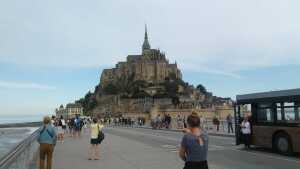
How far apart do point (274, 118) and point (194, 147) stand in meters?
13.9

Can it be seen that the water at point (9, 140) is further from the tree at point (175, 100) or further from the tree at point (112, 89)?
the tree at point (112, 89)

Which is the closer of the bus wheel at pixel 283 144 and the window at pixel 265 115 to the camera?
the bus wheel at pixel 283 144

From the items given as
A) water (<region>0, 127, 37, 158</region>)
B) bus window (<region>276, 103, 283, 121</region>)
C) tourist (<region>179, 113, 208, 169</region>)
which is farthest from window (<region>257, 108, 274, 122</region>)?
tourist (<region>179, 113, 208, 169</region>)

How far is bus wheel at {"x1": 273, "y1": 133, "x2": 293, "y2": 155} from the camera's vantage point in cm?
1967

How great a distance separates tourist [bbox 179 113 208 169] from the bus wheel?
1283cm

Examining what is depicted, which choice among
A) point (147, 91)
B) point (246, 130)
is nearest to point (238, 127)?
point (246, 130)

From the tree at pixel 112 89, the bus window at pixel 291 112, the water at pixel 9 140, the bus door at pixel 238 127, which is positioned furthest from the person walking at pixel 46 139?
the tree at pixel 112 89

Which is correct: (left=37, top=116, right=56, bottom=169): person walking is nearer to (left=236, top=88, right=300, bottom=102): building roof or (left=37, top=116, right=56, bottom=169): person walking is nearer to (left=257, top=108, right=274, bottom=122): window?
(left=236, top=88, right=300, bottom=102): building roof

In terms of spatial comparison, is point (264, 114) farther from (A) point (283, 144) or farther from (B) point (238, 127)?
(B) point (238, 127)

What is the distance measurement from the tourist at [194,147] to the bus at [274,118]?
12.2 m

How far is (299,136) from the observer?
1889 centimetres

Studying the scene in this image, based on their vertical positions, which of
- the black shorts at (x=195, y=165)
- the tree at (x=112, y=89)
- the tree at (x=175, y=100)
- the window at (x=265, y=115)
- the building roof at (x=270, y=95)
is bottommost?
the black shorts at (x=195, y=165)

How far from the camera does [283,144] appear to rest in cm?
2000

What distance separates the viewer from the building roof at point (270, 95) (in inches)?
768
